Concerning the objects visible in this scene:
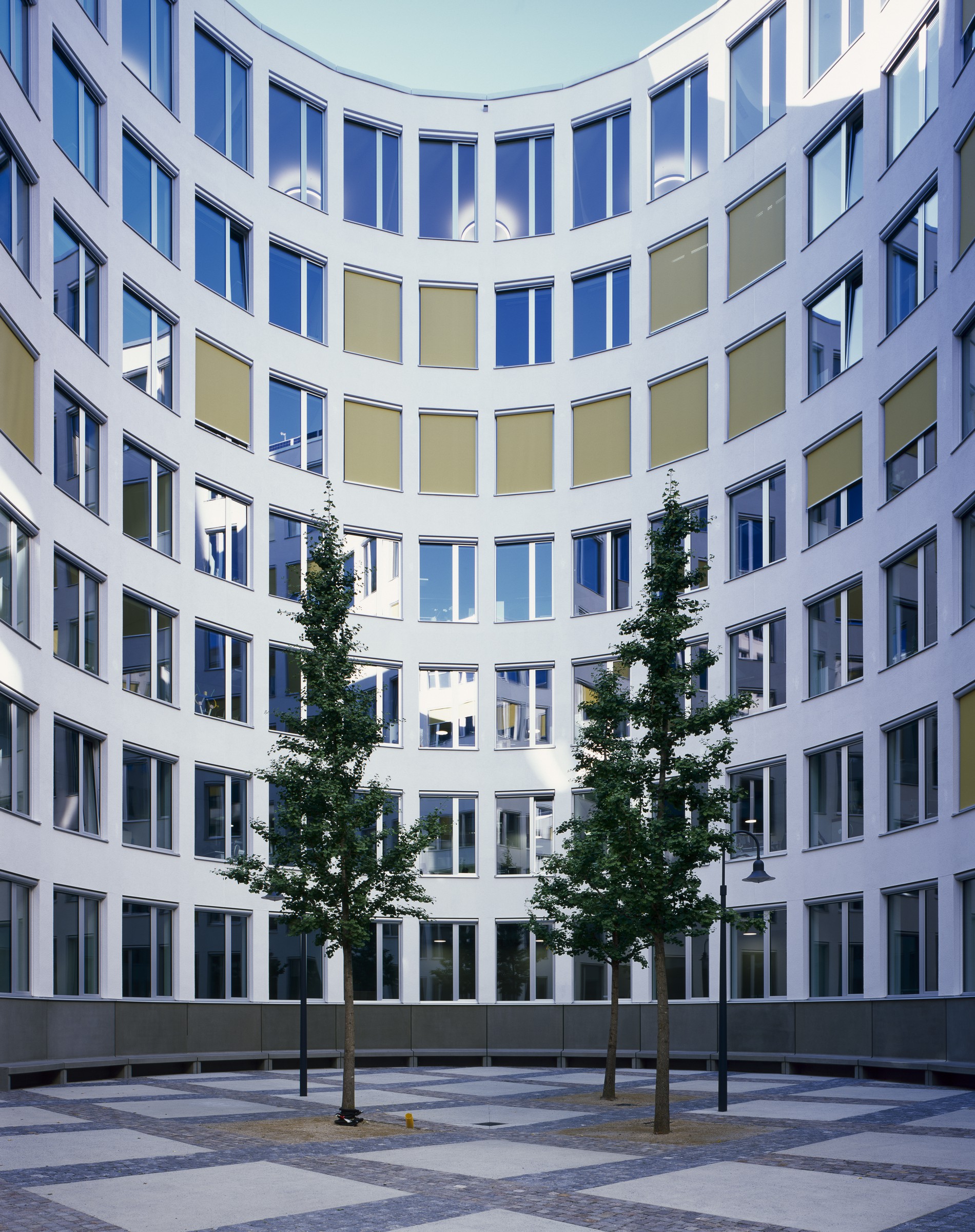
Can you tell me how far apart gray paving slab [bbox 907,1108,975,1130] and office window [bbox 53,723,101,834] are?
17.0 metres

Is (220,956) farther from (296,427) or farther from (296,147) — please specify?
(296,147)

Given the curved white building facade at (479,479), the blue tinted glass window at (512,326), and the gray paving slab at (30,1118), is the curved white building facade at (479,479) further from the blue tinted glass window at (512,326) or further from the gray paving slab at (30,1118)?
the gray paving slab at (30,1118)

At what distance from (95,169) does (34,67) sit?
3.52 metres

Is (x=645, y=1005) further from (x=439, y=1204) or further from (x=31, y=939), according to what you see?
(x=439, y=1204)

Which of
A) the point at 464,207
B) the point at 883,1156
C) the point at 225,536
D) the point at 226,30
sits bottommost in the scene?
the point at 883,1156

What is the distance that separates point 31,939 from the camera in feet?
82.9

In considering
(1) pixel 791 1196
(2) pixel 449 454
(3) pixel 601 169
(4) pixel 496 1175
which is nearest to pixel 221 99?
(3) pixel 601 169

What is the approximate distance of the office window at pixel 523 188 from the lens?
38375mm

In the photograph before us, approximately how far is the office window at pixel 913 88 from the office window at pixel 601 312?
31.6 feet

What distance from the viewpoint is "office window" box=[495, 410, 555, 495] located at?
1470 inches

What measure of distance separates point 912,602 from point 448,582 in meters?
14.3

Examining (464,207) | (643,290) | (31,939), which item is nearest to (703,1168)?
(31,939)

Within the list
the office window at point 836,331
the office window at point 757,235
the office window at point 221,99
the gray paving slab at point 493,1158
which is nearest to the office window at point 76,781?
the gray paving slab at point 493,1158

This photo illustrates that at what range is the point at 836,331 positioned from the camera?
99.5 ft
